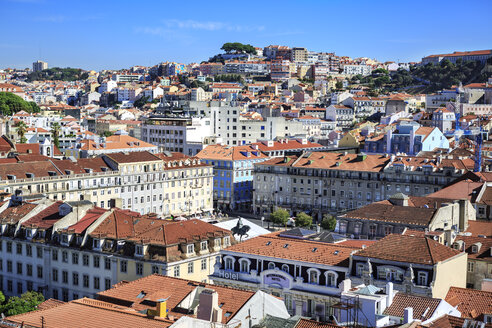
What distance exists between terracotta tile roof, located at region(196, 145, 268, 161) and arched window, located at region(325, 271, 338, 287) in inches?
2644

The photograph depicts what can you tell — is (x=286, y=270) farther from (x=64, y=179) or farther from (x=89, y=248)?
(x=64, y=179)

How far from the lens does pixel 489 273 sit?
44031mm

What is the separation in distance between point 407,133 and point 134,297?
87.8m

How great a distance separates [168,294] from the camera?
113 feet

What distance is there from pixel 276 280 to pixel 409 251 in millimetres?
7389

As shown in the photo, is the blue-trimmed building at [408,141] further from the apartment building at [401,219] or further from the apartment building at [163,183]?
the apartment building at [401,219]

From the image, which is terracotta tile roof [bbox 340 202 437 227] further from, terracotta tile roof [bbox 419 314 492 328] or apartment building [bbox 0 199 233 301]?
terracotta tile roof [bbox 419 314 492 328]

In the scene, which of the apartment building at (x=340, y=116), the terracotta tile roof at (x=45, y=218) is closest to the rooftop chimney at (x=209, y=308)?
the terracotta tile roof at (x=45, y=218)

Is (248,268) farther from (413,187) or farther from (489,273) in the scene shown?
(413,187)

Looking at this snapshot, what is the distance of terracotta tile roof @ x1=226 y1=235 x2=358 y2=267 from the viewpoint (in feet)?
131

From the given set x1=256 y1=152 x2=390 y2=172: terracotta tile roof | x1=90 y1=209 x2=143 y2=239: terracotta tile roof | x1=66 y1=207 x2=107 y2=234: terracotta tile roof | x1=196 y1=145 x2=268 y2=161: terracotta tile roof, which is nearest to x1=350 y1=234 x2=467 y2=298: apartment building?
x1=90 y1=209 x2=143 y2=239: terracotta tile roof

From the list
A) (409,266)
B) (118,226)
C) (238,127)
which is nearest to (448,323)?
(409,266)

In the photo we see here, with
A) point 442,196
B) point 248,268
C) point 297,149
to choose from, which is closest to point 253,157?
point 297,149

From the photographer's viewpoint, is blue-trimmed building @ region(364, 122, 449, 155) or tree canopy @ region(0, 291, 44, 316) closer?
tree canopy @ region(0, 291, 44, 316)
